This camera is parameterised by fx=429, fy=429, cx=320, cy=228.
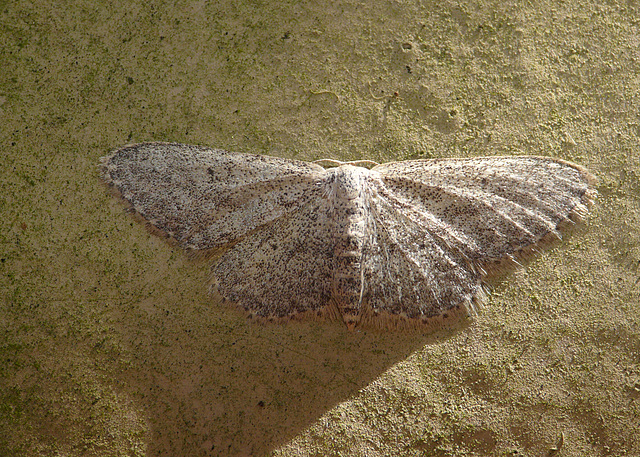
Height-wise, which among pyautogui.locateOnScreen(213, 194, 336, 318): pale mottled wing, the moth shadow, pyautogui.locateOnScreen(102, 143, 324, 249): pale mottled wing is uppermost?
pyautogui.locateOnScreen(102, 143, 324, 249): pale mottled wing

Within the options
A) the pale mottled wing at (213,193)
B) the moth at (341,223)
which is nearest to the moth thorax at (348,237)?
the moth at (341,223)

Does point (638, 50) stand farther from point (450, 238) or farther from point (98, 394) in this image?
point (98, 394)

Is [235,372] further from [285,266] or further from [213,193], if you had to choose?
[213,193]

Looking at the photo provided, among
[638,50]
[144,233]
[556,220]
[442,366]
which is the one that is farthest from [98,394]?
[638,50]

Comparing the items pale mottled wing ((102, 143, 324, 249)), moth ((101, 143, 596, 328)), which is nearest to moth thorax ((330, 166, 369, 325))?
moth ((101, 143, 596, 328))

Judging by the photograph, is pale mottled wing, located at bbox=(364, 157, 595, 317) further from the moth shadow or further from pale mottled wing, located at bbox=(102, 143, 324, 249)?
pale mottled wing, located at bbox=(102, 143, 324, 249)
